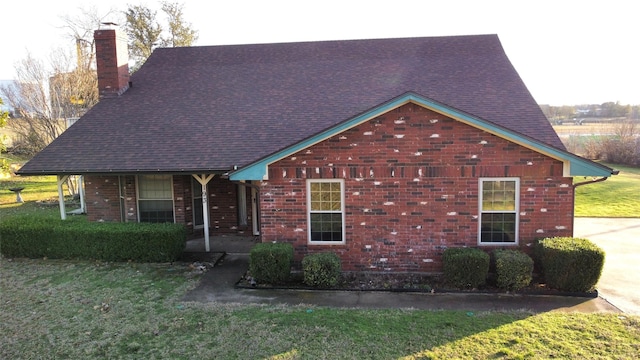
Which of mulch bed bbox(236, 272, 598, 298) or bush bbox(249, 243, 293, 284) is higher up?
bush bbox(249, 243, 293, 284)

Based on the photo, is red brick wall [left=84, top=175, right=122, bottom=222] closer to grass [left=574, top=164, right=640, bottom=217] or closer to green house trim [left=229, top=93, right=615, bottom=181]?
green house trim [left=229, top=93, right=615, bottom=181]

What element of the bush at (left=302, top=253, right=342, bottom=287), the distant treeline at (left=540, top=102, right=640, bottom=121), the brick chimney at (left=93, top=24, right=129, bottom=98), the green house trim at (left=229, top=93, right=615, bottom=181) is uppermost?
the distant treeline at (left=540, top=102, right=640, bottom=121)

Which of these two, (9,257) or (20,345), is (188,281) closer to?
(20,345)

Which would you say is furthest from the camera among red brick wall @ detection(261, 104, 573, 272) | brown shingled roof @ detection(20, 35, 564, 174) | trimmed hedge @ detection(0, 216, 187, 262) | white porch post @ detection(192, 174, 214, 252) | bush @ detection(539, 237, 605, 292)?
brown shingled roof @ detection(20, 35, 564, 174)

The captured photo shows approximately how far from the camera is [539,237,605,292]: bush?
846 cm

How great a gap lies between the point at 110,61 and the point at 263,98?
550 centimetres

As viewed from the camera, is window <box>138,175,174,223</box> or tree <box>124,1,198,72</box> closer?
window <box>138,175,174,223</box>

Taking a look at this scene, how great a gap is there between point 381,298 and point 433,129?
3.73m

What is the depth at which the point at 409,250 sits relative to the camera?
32.2ft

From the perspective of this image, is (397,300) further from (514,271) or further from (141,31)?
(141,31)

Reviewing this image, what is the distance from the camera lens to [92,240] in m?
11.3

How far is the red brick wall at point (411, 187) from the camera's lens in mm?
9430

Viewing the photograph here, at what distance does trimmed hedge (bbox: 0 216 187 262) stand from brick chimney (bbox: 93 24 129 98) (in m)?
5.22

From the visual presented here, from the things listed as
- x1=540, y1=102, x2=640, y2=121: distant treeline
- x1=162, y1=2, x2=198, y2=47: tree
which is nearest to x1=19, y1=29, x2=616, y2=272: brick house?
x1=162, y1=2, x2=198, y2=47: tree
